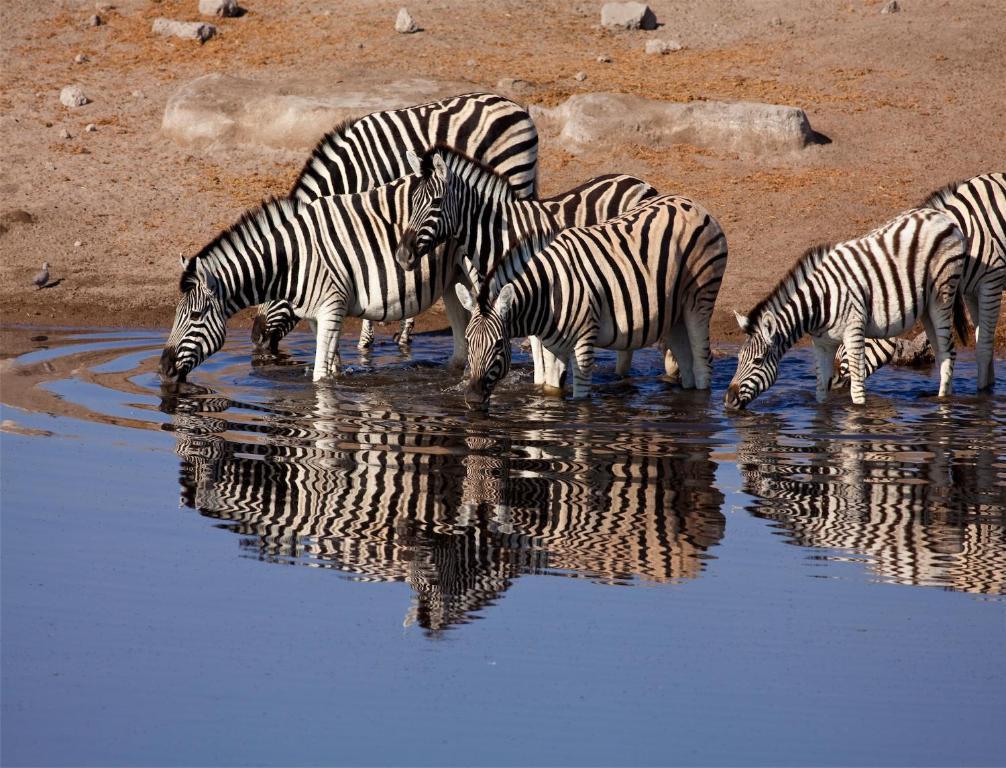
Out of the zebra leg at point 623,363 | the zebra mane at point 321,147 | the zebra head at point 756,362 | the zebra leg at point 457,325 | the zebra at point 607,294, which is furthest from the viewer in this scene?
the zebra mane at point 321,147

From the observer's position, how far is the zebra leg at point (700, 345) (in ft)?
39.2

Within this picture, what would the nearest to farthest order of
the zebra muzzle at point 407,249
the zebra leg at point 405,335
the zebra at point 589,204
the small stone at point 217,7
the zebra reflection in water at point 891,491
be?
1. the zebra reflection in water at point 891,491
2. the zebra muzzle at point 407,249
3. the zebra at point 589,204
4. the zebra leg at point 405,335
5. the small stone at point 217,7

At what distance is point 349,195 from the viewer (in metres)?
12.6

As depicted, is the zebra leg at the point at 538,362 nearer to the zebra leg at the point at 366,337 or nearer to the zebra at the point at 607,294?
the zebra at the point at 607,294

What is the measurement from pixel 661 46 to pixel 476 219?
1094 cm

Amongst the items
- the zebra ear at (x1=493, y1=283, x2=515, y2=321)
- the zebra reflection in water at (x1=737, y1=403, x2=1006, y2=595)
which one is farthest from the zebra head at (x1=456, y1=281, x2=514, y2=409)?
the zebra reflection in water at (x1=737, y1=403, x2=1006, y2=595)

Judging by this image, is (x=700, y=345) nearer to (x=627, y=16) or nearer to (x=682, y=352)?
(x=682, y=352)

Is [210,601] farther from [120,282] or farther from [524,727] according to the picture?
[120,282]

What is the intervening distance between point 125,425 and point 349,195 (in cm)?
320

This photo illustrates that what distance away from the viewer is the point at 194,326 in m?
12.0

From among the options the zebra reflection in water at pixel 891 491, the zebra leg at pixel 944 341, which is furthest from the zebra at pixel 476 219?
the zebra reflection in water at pixel 891 491


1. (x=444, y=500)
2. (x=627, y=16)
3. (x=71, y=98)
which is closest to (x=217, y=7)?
(x=71, y=98)

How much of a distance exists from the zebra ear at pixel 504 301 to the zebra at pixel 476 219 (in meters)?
0.92

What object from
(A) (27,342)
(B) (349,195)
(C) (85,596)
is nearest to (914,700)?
(C) (85,596)
